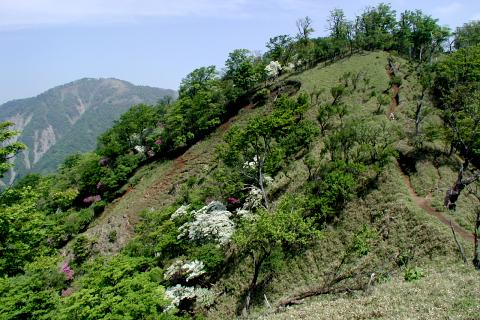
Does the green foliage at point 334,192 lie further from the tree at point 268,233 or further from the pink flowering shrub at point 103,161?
the pink flowering shrub at point 103,161

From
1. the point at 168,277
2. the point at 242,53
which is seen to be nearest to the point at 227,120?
the point at 242,53

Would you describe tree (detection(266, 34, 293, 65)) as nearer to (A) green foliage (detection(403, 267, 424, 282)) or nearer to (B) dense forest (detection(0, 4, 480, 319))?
(B) dense forest (detection(0, 4, 480, 319))

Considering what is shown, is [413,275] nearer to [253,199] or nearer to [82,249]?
[253,199]

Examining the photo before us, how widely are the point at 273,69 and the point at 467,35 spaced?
1794 inches

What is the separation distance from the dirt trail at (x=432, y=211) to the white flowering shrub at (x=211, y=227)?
58.8 feet

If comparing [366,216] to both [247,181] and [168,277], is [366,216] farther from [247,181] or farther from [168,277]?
[168,277]

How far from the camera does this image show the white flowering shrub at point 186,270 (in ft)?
120

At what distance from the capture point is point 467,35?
84812 mm

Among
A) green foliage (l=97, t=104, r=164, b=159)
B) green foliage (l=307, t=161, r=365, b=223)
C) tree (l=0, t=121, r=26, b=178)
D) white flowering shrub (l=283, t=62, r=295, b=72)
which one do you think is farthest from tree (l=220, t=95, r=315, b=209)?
green foliage (l=97, t=104, r=164, b=159)

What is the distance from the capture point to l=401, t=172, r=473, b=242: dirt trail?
3056cm

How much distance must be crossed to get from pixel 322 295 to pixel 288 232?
5353mm

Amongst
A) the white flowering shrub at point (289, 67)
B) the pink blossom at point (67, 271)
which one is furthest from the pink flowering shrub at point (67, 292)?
the white flowering shrub at point (289, 67)

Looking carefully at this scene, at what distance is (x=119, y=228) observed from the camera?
2334 inches

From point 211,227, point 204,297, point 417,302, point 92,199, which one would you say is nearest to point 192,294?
point 204,297
